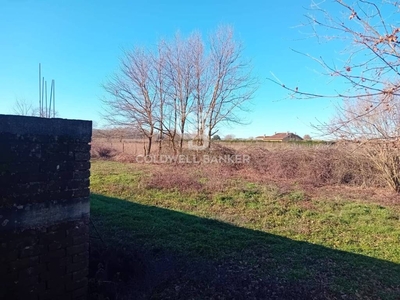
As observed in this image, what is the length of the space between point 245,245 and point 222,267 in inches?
35.5

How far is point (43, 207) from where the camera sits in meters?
1.96

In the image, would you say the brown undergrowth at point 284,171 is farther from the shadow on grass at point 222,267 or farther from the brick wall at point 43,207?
the brick wall at point 43,207

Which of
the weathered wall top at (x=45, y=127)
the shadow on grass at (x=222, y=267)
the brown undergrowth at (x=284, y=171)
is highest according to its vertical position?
the weathered wall top at (x=45, y=127)

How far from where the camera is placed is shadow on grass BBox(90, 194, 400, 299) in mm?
2889

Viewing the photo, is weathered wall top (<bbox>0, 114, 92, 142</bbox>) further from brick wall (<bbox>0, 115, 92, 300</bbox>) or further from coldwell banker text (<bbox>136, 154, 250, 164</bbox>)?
coldwell banker text (<bbox>136, 154, 250, 164</bbox>)

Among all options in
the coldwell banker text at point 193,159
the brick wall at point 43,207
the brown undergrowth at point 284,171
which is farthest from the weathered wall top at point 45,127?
the coldwell banker text at point 193,159

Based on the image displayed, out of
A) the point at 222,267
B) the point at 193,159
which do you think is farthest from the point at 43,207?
the point at 193,159

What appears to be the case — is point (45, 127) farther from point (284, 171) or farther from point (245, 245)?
point (284, 171)

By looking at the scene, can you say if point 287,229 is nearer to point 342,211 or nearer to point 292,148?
point 342,211

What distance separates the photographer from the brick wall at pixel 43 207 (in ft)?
5.84

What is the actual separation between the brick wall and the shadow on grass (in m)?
0.72

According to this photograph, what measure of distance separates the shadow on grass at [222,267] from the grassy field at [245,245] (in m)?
0.01

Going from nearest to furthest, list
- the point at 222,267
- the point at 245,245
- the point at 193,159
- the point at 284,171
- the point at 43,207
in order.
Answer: the point at 43,207, the point at 222,267, the point at 245,245, the point at 284,171, the point at 193,159

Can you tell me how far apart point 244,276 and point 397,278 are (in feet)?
6.49
